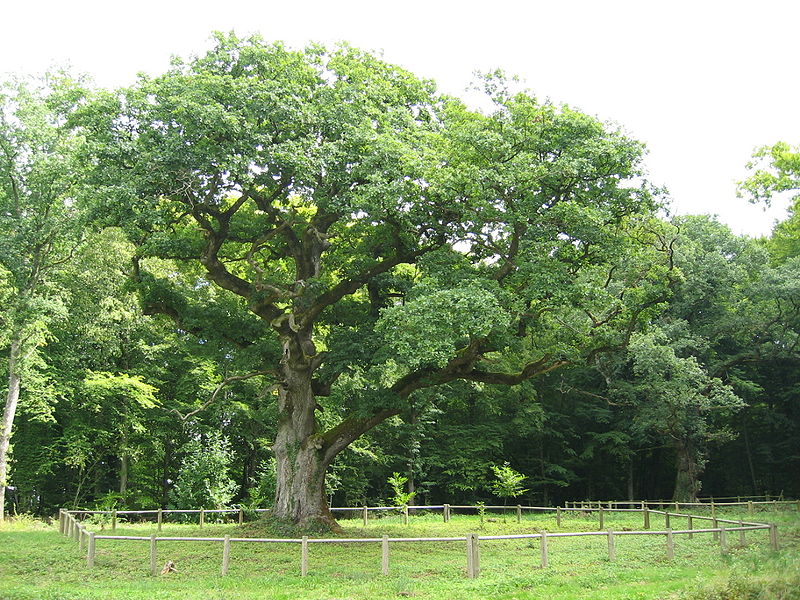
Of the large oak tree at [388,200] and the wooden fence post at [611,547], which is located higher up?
the large oak tree at [388,200]

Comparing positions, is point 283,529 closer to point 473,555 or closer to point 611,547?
point 473,555

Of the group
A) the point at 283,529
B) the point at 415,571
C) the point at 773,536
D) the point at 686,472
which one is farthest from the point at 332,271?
the point at 686,472

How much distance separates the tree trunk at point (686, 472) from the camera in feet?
120

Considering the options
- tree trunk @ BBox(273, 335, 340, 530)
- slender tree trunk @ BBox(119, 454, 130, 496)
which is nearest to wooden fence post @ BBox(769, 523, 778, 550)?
tree trunk @ BBox(273, 335, 340, 530)

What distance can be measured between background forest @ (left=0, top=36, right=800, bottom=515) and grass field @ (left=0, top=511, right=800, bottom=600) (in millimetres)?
4688

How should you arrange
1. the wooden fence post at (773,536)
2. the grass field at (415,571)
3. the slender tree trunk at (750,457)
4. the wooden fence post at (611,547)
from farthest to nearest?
the slender tree trunk at (750,457), the wooden fence post at (773,536), the wooden fence post at (611,547), the grass field at (415,571)

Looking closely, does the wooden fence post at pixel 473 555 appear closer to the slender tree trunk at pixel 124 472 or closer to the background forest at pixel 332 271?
the background forest at pixel 332 271

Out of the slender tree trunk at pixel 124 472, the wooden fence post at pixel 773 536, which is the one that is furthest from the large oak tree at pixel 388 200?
the slender tree trunk at pixel 124 472

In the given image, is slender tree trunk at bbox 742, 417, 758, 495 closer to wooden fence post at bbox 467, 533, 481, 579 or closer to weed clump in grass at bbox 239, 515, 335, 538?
weed clump in grass at bbox 239, 515, 335, 538

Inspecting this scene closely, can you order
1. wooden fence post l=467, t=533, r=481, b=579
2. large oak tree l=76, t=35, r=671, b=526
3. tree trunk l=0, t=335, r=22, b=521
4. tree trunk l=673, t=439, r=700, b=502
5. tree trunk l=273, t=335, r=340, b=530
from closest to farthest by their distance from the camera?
1. wooden fence post l=467, t=533, r=481, b=579
2. large oak tree l=76, t=35, r=671, b=526
3. tree trunk l=273, t=335, r=340, b=530
4. tree trunk l=0, t=335, r=22, b=521
5. tree trunk l=673, t=439, r=700, b=502

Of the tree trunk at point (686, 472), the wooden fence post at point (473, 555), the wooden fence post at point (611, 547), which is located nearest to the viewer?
the wooden fence post at point (473, 555)

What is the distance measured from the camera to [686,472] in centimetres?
3691

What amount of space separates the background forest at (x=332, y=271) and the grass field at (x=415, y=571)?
4688 millimetres

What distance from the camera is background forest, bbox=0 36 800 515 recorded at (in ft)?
55.5
